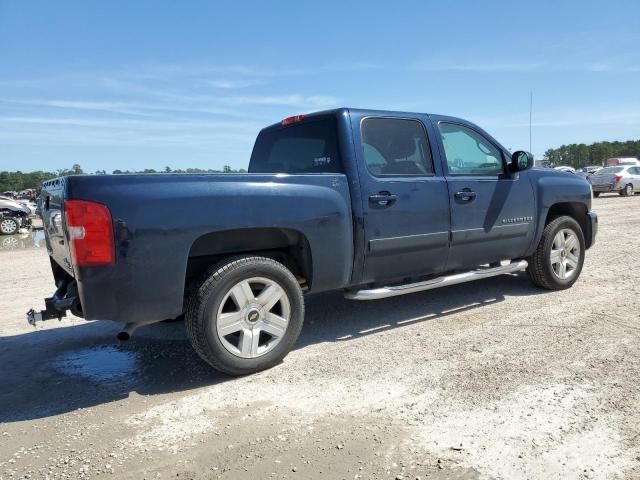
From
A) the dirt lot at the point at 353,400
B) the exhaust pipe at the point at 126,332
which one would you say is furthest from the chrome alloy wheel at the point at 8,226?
the exhaust pipe at the point at 126,332

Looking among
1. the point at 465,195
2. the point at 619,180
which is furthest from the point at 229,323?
the point at 619,180

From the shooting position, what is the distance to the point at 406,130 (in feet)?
14.6

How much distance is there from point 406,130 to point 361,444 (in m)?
2.89

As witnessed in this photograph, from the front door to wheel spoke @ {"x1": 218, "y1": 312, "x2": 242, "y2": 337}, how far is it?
2200 millimetres

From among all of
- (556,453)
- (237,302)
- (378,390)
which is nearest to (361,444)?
(378,390)

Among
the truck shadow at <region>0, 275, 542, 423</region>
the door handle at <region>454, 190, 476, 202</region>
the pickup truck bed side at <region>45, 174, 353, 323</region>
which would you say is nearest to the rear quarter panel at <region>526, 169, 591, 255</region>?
the truck shadow at <region>0, 275, 542, 423</region>

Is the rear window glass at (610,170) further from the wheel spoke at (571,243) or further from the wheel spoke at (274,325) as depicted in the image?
the wheel spoke at (274,325)

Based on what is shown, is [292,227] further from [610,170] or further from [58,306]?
[610,170]

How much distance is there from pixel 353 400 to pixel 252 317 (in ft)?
3.04

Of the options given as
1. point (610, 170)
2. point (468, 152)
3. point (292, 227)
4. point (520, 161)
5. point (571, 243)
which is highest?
point (468, 152)

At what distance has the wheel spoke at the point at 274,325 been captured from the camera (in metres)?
3.52

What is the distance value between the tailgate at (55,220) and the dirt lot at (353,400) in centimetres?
91

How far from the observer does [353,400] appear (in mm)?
3045

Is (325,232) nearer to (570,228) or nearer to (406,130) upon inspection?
(406,130)
